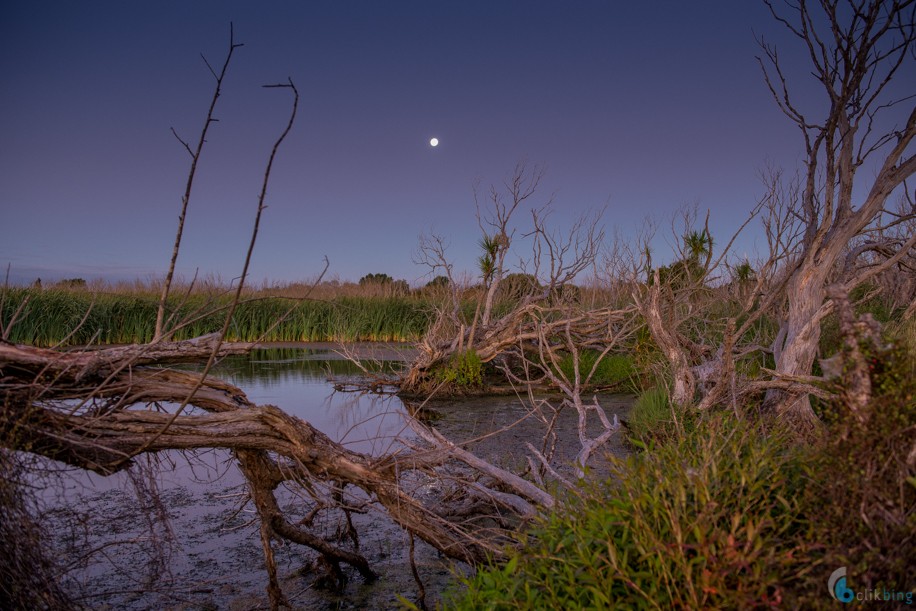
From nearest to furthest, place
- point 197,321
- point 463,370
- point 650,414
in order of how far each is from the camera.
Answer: point 650,414, point 463,370, point 197,321

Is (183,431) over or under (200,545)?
over

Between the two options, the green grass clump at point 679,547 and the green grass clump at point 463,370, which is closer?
the green grass clump at point 679,547

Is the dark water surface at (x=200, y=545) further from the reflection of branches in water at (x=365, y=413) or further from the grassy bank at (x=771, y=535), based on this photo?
the grassy bank at (x=771, y=535)

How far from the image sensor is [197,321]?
657 inches

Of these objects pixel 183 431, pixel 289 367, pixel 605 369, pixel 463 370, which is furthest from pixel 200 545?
pixel 289 367

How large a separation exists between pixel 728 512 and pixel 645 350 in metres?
10.5

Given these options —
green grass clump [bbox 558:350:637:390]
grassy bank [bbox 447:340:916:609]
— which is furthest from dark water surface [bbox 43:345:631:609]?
green grass clump [bbox 558:350:637:390]

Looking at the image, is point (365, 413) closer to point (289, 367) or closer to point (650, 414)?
point (650, 414)

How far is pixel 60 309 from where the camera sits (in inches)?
679

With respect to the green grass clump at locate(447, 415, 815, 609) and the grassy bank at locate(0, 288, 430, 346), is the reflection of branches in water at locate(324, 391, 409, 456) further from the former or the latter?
the green grass clump at locate(447, 415, 815, 609)

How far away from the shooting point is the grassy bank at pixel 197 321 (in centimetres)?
1667

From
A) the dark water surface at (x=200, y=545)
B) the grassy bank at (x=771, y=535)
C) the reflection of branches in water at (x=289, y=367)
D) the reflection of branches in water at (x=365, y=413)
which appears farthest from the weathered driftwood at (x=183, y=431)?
the reflection of branches in water at (x=289, y=367)

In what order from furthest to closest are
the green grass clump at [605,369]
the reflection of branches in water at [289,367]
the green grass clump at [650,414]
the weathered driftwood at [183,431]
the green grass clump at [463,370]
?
the reflection of branches in water at [289,367]
the green grass clump at [605,369]
the green grass clump at [463,370]
the green grass clump at [650,414]
the weathered driftwood at [183,431]

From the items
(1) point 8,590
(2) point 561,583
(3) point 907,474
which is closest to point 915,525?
(3) point 907,474
